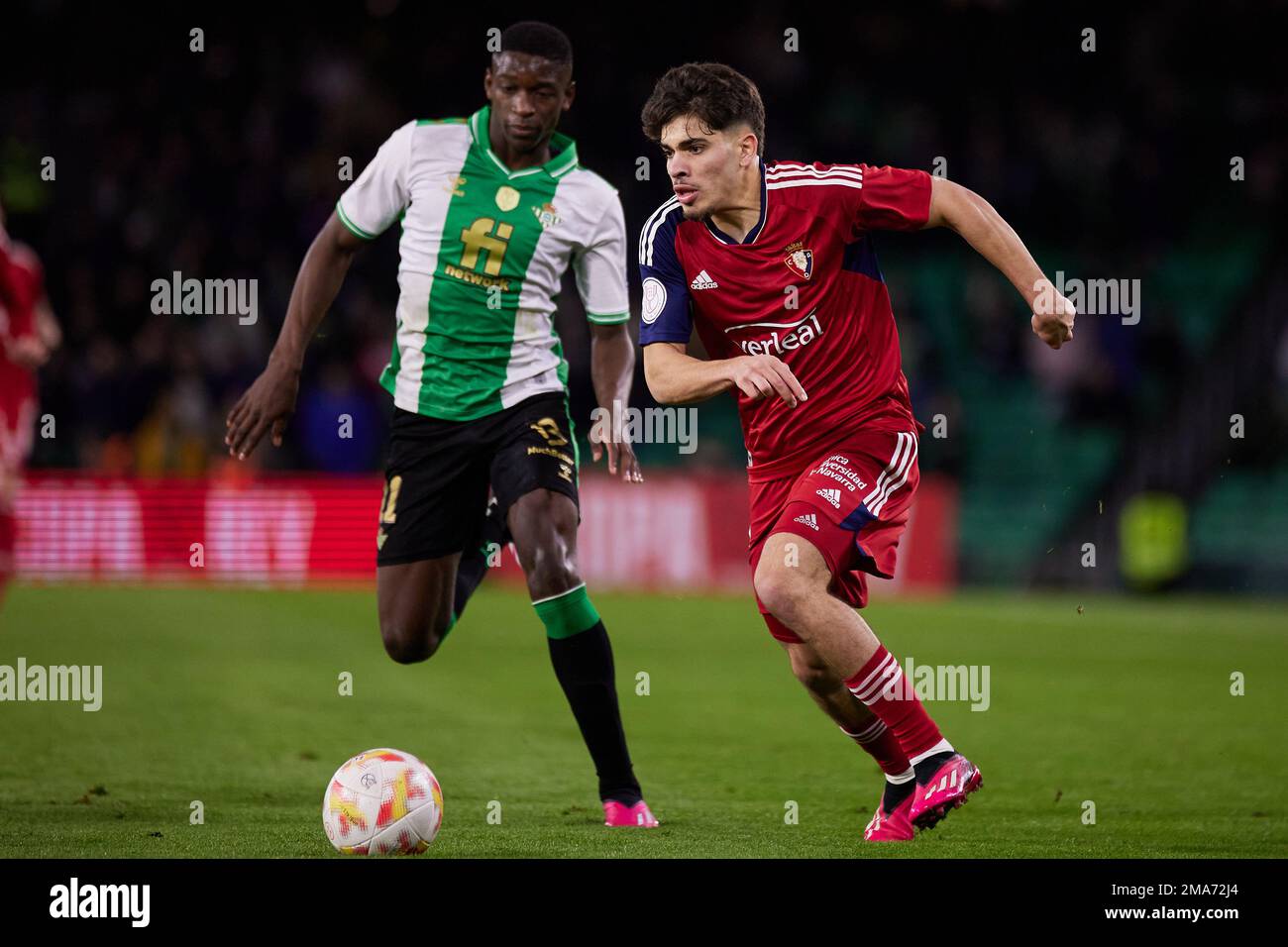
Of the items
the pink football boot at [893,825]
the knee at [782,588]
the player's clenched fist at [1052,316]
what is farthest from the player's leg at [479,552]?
the player's clenched fist at [1052,316]

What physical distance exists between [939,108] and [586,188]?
16809 mm

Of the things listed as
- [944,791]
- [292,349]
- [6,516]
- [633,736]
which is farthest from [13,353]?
[944,791]

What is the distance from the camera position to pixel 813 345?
5801 mm

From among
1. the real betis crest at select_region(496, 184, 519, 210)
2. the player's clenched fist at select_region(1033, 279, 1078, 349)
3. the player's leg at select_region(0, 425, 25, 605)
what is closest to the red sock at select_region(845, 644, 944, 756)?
the player's clenched fist at select_region(1033, 279, 1078, 349)

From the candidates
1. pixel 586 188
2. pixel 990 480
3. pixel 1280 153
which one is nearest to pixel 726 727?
pixel 586 188

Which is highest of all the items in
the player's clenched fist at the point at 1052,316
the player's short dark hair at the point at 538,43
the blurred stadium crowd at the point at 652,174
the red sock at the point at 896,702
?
the blurred stadium crowd at the point at 652,174

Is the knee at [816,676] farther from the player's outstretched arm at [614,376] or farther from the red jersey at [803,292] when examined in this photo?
the player's outstretched arm at [614,376]

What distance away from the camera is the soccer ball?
17.3 ft

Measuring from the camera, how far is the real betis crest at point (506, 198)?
6.48 m

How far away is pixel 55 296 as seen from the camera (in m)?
19.2

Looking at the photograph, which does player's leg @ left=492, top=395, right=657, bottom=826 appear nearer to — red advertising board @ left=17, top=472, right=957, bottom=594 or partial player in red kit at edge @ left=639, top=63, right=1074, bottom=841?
partial player in red kit at edge @ left=639, top=63, right=1074, bottom=841

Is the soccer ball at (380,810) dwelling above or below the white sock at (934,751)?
→ below

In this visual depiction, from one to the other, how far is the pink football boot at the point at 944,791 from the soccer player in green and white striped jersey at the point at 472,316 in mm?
1373

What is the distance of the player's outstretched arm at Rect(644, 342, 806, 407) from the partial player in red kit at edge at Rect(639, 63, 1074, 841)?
0.01 meters
